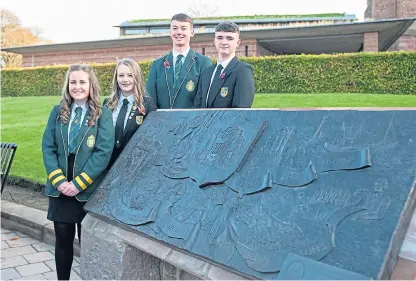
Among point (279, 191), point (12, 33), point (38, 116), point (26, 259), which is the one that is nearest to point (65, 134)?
point (26, 259)

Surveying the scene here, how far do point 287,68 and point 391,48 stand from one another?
36.6ft

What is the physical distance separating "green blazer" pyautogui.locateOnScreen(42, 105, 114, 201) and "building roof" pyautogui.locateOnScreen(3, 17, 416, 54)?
14.1 meters

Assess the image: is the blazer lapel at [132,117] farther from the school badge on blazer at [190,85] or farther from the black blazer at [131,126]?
the school badge on blazer at [190,85]

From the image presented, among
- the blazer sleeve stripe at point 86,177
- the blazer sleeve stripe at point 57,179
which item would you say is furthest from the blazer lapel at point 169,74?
the blazer sleeve stripe at point 57,179

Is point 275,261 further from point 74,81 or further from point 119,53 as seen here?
point 119,53

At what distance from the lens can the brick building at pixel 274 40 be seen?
51.6 ft

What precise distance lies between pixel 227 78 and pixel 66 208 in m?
1.49

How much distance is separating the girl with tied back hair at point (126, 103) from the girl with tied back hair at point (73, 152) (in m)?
0.23

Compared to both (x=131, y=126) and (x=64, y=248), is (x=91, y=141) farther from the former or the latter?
(x=64, y=248)

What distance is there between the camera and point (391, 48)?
20.9 metres

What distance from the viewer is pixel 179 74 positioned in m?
3.36

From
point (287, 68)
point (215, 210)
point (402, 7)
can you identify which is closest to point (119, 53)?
point (287, 68)

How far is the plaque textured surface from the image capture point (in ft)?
4.94

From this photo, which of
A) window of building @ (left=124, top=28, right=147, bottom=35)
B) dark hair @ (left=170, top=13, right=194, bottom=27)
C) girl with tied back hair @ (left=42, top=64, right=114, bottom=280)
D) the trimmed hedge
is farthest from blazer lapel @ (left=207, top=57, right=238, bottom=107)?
window of building @ (left=124, top=28, right=147, bottom=35)
